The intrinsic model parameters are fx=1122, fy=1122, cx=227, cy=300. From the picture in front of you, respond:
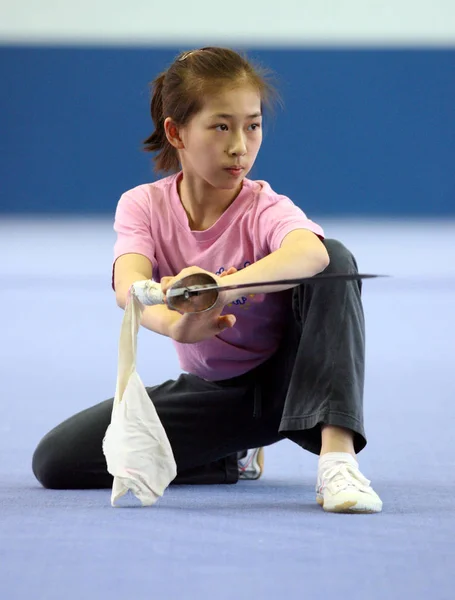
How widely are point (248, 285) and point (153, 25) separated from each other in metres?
6.90

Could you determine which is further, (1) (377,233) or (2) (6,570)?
(1) (377,233)

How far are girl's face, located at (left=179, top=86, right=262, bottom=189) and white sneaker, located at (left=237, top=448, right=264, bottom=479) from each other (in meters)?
0.47

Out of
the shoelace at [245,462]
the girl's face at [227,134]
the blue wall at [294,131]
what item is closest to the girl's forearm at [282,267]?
the girl's face at [227,134]

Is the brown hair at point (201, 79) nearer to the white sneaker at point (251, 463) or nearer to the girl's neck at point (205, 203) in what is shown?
the girl's neck at point (205, 203)

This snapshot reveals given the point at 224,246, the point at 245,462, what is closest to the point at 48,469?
the point at 245,462

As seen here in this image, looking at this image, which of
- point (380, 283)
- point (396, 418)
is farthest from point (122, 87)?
point (396, 418)

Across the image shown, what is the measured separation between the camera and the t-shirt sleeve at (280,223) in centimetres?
156

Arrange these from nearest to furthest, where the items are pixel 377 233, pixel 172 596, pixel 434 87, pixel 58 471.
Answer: pixel 172 596
pixel 58 471
pixel 377 233
pixel 434 87

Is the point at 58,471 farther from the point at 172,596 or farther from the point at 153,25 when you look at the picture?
the point at 153,25

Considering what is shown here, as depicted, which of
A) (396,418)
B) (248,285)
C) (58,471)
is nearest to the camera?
(248,285)

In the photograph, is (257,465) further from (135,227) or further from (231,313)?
(135,227)

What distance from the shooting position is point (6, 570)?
1163mm

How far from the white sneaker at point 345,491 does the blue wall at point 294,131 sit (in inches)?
250

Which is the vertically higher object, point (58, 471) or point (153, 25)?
point (153, 25)
